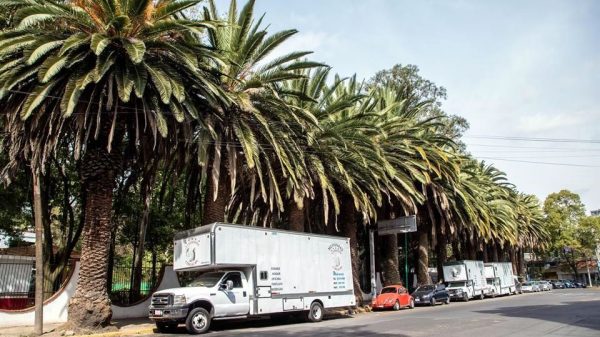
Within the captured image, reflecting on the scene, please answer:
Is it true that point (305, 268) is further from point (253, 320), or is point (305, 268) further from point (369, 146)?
point (369, 146)

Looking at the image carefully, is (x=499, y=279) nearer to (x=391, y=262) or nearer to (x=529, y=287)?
(x=529, y=287)

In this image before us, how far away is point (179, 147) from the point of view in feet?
68.9


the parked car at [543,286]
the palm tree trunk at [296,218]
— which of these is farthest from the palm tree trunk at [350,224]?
the parked car at [543,286]

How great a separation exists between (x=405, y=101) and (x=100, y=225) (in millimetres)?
22598

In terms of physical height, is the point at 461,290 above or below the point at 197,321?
below

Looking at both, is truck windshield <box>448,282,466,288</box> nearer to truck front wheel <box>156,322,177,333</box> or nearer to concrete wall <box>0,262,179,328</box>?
concrete wall <box>0,262,179,328</box>

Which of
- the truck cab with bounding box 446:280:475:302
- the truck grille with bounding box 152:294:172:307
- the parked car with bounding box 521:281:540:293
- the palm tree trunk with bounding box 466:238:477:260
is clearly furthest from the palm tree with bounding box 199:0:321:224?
the parked car with bounding box 521:281:540:293

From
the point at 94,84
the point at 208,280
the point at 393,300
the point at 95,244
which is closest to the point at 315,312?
the point at 208,280

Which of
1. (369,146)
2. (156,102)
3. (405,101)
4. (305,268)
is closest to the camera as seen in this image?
(156,102)

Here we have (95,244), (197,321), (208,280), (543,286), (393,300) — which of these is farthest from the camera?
(543,286)

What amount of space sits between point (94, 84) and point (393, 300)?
2035 centimetres

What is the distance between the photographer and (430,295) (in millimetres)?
34344

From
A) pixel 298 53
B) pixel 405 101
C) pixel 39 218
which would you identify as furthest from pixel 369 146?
pixel 39 218

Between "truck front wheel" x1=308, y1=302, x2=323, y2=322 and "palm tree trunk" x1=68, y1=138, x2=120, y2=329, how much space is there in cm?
789
